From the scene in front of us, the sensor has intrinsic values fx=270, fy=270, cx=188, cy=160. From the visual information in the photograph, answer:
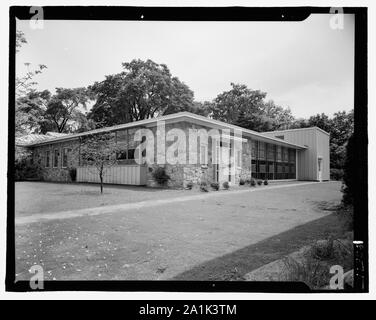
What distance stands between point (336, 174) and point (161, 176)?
767 cm

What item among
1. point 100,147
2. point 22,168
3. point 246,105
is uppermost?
point 246,105

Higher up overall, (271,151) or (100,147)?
(271,151)

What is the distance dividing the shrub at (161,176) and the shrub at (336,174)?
731cm

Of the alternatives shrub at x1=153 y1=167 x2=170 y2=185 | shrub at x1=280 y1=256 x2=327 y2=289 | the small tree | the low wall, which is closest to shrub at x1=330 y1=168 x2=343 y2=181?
shrub at x1=280 y1=256 x2=327 y2=289

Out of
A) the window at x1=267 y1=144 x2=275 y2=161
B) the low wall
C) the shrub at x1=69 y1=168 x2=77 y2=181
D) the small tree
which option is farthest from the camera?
the window at x1=267 y1=144 x2=275 y2=161

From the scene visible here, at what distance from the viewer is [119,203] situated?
23.1 feet

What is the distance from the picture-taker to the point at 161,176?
11.2 meters

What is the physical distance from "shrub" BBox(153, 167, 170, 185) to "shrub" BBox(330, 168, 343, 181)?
24.0 feet

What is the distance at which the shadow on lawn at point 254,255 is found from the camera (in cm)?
261

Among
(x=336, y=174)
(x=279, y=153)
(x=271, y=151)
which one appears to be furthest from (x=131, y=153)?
(x=336, y=174)

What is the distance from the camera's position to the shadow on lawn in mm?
2609

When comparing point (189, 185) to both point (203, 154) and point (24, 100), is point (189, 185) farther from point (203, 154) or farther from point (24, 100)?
point (24, 100)

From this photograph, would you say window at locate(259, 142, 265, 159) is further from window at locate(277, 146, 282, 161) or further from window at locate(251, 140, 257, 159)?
window at locate(277, 146, 282, 161)
